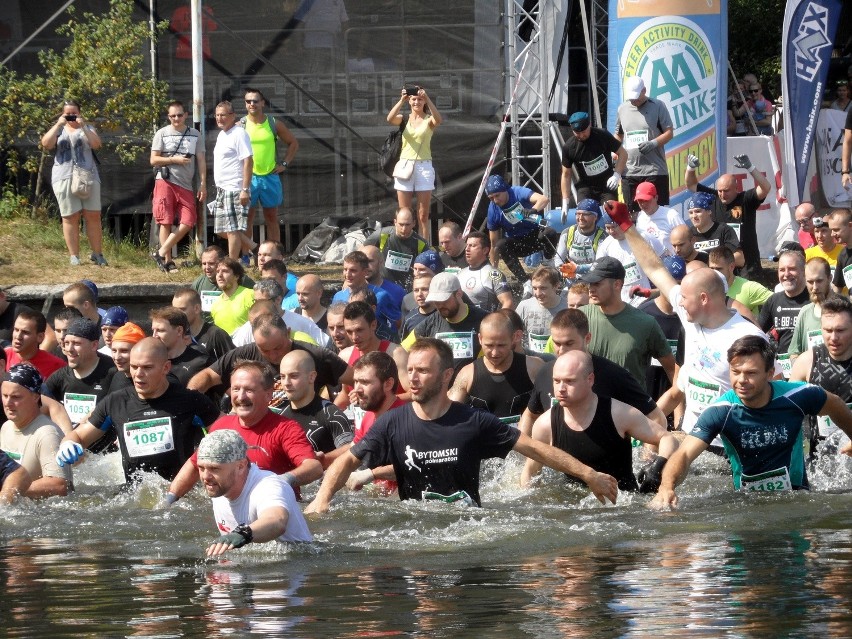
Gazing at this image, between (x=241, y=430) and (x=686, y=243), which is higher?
(x=686, y=243)

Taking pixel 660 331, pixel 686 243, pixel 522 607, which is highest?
pixel 686 243

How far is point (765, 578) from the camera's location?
6.62m

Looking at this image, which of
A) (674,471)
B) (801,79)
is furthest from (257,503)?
(801,79)

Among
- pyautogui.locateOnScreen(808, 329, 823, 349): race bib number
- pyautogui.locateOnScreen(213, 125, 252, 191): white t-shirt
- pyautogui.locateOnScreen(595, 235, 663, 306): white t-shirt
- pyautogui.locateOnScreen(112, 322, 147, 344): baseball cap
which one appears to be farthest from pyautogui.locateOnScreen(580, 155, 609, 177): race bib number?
pyautogui.locateOnScreen(112, 322, 147, 344): baseball cap

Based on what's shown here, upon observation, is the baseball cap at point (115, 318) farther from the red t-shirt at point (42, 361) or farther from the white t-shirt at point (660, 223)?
the white t-shirt at point (660, 223)

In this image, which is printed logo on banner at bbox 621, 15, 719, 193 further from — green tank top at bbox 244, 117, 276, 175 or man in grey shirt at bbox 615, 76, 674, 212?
green tank top at bbox 244, 117, 276, 175

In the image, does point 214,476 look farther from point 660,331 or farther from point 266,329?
point 660,331

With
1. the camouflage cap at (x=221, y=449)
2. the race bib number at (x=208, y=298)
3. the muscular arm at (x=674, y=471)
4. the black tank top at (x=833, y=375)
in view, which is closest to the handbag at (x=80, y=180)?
the race bib number at (x=208, y=298)

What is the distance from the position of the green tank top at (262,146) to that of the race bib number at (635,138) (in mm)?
3835

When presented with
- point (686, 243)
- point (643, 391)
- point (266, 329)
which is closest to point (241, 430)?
point (266, 329)

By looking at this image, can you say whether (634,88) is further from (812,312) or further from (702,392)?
(702,392)

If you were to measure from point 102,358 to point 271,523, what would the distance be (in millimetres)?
4241

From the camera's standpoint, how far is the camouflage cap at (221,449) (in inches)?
272

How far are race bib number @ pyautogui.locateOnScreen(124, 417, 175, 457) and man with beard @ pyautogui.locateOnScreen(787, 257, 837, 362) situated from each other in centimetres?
437
